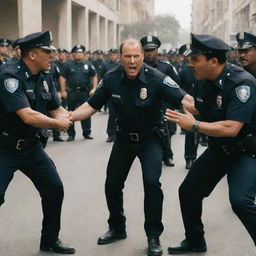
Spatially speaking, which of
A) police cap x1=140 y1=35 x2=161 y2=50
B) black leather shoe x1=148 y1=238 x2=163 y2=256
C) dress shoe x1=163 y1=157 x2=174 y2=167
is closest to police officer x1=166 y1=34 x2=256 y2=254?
black leather shoe x1=148 y1=238 x2=163 y2=256

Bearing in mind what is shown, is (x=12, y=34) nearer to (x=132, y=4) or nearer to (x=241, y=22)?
(x=241, y=22)

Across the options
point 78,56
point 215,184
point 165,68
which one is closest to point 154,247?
point 215,184

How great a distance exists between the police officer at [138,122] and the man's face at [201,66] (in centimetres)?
55

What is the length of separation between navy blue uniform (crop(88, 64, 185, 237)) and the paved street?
458 mm

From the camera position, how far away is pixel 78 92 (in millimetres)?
10977

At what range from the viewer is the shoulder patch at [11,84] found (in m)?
3.92

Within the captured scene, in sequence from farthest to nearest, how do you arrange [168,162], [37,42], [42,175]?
1. [168,162]
2. [42,175]
3. [37,42]

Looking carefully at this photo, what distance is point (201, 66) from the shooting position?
12.6 feet

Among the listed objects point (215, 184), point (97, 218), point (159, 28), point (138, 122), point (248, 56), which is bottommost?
point (97, 218)

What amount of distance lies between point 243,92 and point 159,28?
74.3 m

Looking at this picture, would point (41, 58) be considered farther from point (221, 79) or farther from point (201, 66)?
point (221, 79)

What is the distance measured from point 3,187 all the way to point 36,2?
15790 mm

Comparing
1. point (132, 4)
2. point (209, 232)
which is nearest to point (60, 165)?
point (209, 232)

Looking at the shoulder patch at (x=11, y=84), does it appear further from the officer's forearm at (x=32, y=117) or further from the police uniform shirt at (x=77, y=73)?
the police uniform shirt at (x=77, y=73)
